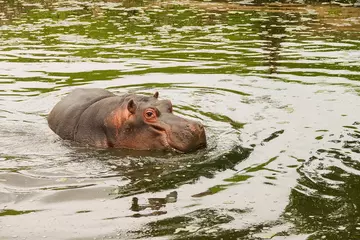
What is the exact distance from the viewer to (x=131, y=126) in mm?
8664

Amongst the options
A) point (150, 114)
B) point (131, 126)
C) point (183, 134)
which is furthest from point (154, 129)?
point (183, 134)

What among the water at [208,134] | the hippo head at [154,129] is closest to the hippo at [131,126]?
the hippo head at [154,129]

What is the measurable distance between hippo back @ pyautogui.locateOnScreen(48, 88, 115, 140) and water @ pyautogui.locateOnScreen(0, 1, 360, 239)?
0.23m

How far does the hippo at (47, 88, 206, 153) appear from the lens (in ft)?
27.2

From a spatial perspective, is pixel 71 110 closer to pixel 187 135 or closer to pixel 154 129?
pixel 154 129

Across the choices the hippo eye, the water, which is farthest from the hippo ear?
the water

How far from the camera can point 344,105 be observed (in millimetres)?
10758

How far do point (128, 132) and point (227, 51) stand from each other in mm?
7862

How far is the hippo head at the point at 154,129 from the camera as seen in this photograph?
8250 mm

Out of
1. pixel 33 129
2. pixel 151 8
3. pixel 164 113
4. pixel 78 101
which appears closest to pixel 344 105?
pixel 164 113

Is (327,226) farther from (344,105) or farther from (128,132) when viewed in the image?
(344,105)

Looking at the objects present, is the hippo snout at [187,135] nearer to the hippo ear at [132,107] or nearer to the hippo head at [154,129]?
the hippo head at [154,129]

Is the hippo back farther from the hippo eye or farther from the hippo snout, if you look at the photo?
the hippo snout

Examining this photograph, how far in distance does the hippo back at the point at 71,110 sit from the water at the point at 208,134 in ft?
0.75
